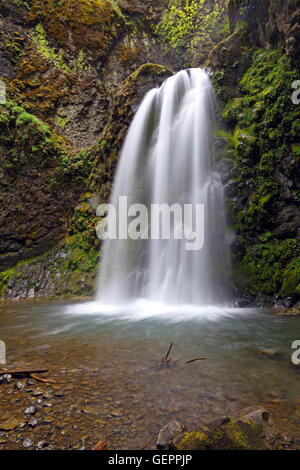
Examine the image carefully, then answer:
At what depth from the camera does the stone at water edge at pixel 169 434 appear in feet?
5.65

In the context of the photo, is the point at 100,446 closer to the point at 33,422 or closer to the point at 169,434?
the point at 169,434

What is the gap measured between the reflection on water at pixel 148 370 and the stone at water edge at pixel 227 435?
0.16m

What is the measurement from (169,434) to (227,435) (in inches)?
15.2

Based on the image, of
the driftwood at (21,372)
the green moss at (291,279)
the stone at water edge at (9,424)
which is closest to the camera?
the stone at water edge at (9,424)

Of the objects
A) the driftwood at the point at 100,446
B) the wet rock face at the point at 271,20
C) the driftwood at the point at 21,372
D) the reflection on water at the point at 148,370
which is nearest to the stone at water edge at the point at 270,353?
the reflection on water at the point at 148,370

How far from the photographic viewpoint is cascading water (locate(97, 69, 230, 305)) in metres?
8.30

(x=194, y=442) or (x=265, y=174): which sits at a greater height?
(x=265, y=174)

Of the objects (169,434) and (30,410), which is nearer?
(169,434)

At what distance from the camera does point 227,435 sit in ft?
5.58

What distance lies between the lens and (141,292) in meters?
9.27

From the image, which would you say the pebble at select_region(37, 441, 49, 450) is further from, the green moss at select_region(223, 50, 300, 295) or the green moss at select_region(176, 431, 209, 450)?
the green moss at select_region(223, 50, 300, 295)

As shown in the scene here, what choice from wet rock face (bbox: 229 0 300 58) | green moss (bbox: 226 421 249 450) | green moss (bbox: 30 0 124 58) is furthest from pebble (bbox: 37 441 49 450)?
green moss (bbox: 30 0 124 58)

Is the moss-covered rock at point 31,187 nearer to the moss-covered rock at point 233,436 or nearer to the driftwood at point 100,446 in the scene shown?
the driftwood at point 100,446

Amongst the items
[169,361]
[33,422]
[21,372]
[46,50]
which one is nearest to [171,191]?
[169,361]
